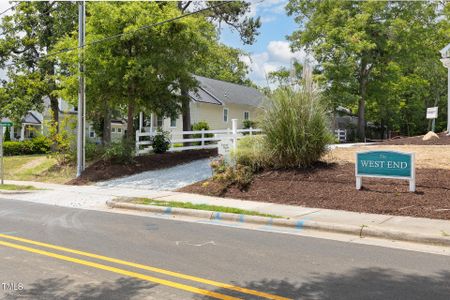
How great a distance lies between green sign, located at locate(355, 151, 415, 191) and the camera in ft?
34.3

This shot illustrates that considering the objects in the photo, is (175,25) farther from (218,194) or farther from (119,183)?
(218,194)

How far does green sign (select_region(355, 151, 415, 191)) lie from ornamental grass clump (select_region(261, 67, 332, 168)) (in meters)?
1.93

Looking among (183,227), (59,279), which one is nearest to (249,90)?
(183,227)

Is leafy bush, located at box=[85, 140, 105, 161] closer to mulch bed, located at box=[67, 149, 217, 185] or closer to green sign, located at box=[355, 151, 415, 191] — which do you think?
mulch bed, located at box=[67, 149, 217, 185]

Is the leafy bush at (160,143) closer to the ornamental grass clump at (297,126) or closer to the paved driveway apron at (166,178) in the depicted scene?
the paved driveway apron at (166,178)

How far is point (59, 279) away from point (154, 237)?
2.62 metres

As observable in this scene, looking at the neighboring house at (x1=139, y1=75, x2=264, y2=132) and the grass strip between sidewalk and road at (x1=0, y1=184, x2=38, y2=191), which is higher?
the neighboring house at (x1=139, y1=75, x2=264, y2=132)

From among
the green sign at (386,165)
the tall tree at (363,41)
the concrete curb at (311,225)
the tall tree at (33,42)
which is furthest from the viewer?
the tall tree at (363,41)

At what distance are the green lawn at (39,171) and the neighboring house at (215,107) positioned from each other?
11.8 meters

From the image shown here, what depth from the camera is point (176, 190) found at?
1424 centimetres

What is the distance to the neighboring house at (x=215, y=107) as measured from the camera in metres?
37.0

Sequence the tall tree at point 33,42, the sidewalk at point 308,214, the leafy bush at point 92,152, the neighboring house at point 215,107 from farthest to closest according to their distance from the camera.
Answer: the neighboring house at point 215,107
the tall tree at point 33,42
the leafy bush at point 92,152
the sidewalk at point 308,214

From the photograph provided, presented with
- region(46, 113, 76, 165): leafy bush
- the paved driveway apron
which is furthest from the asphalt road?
region(46, 113, 76, 165): leafy bush

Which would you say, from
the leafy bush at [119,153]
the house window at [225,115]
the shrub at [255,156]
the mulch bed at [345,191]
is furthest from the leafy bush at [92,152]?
the house window at [225,115]
